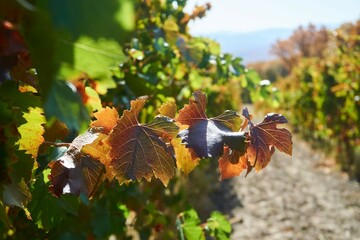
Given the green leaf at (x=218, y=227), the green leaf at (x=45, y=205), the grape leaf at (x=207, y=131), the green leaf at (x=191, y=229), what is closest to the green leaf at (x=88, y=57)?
the grape leaf at (x=207, y=131)

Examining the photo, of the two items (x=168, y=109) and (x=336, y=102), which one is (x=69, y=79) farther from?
(x=336, y=102)

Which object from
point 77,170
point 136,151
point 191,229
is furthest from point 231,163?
point 191,229

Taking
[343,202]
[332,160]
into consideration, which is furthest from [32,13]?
[332,160]

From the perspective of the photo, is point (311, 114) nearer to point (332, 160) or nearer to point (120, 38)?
A: point (332, 160)

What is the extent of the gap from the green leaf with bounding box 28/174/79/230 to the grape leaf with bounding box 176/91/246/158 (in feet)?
1.33

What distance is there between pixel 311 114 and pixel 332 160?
2.77 m

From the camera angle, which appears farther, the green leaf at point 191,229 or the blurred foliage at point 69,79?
the green leaf at point 191,229

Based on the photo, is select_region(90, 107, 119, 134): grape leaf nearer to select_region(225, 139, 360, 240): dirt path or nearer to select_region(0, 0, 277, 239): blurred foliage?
select_region(0, 0, 277, 239): blurred foliage

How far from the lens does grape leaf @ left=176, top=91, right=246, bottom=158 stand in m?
0.79

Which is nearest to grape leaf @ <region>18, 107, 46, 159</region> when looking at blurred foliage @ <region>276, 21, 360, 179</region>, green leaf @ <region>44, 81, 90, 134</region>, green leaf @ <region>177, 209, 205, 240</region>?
green leaf @ <region>44, 81, 90, 134</region>

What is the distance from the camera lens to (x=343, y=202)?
5887 millimetres

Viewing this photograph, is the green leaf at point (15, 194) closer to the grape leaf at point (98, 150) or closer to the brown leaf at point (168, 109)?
the grape leaf at point (98, 150)

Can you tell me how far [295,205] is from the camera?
19.4ft

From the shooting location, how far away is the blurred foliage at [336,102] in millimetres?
7121
